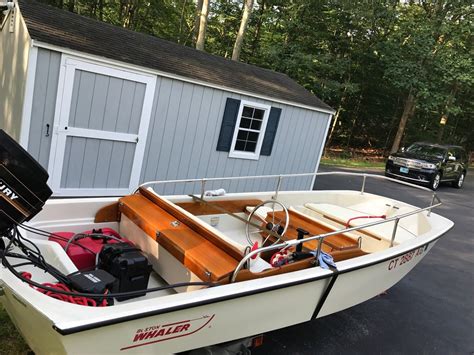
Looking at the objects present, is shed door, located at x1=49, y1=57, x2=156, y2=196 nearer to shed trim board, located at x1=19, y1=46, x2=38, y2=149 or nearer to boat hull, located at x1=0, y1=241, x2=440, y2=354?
shed trim board, located at x1=19, y1=46, x2=38, y2=149

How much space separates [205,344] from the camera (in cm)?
247

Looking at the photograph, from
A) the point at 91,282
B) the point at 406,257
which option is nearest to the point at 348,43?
the point at 406,257

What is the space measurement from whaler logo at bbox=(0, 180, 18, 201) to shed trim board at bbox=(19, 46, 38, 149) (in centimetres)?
380

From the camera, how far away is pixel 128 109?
21.1ft

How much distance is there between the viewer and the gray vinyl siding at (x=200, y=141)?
22.6 ft

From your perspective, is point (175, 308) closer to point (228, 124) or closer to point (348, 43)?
point (228, 124)

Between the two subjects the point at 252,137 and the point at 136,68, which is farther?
the point at 252,137

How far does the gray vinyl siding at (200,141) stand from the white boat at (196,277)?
286 centimetres

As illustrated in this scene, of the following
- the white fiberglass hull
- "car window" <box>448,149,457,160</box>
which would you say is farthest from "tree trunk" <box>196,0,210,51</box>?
the white fiberglass hull

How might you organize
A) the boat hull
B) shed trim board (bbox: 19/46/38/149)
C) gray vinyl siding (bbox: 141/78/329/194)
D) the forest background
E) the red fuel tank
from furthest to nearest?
the forest background, gray vinyl siding (bbox: 141/78/329/194), shed trim board (bbox: 19/46/38/149), the red fuel tank, the boat hull

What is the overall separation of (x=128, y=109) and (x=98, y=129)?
23.5 inches

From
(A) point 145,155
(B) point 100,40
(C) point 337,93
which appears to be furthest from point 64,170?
(C) point 337,93

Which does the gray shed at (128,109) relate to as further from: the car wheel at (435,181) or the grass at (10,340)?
the car wheel at (435,181)

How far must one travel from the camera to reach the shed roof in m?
5.79
